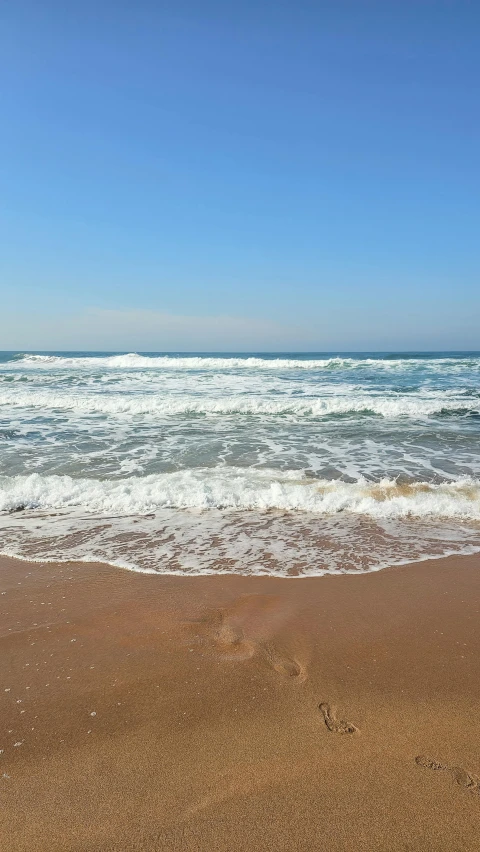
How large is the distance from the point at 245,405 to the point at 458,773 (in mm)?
13423

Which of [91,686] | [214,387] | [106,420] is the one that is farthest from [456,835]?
[214,387]

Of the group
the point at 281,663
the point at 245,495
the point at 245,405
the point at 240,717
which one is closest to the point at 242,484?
the point at 245,495

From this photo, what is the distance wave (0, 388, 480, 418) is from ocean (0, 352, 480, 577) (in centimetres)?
8

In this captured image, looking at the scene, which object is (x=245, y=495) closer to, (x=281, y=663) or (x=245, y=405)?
(x=281, y=663)

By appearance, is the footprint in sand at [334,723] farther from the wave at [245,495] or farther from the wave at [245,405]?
the wave at [245,405]

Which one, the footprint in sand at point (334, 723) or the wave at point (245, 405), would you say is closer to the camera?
the footprint in sand at point (334, 723)

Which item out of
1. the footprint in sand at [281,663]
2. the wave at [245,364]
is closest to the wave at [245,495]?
the footprint in sand at [281,663]

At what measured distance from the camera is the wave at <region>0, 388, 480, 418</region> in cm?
1447

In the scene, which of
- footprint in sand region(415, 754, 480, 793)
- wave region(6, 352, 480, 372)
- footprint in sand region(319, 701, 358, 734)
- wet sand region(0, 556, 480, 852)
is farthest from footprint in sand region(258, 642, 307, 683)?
wave region(6, 352, 480, 372)

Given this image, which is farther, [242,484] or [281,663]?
[242,484]

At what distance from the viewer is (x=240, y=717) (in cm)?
233

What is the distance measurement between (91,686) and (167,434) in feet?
28.1

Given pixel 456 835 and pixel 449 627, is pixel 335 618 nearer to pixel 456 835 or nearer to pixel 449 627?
pixel 449 627

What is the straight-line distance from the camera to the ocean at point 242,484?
15.5ft
